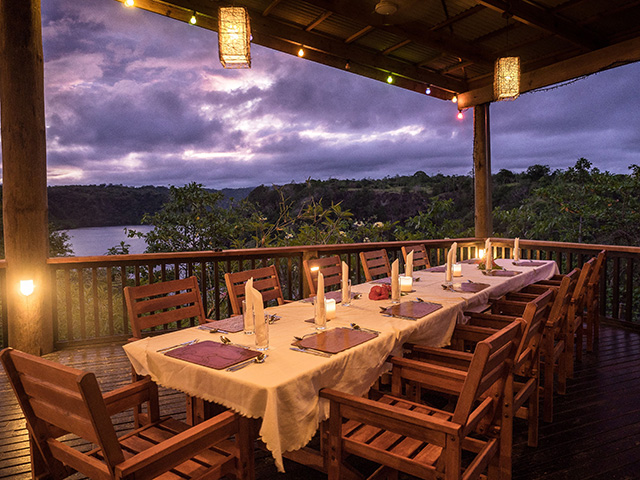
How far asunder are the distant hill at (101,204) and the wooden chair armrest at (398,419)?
5.27 metres

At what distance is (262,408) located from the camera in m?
1.46

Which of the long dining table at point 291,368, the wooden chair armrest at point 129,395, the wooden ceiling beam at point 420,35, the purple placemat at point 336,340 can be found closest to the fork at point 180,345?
the long dining table at point 291,368

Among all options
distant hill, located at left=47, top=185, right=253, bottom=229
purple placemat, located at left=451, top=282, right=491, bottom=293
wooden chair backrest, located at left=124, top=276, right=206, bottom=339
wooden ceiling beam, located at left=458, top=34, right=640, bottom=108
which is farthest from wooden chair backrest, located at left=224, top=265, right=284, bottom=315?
wooden ceiling beam, located at left=458, top=34, right=640, bottom=108

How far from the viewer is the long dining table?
1.46 meters

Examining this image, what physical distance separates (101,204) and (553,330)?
26.2ft

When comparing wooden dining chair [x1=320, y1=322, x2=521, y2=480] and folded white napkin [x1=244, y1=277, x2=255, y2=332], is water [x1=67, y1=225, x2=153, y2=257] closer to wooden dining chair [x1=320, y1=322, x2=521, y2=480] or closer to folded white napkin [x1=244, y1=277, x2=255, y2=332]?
folded white napkin [x1=244, y1=277, x2=255, y2=332]

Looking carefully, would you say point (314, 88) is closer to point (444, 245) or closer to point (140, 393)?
point (444, 245)

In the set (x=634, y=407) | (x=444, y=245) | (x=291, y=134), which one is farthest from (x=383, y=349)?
(x=291, y=134)

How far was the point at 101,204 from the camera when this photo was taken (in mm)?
8133

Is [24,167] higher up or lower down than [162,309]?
higher up

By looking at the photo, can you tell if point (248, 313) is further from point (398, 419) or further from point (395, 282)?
point (395, 282)

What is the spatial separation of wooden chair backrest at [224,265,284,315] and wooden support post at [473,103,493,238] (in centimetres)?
426

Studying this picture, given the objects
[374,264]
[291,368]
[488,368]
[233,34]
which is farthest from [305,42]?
[488,368]

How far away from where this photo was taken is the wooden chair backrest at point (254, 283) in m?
2.69
